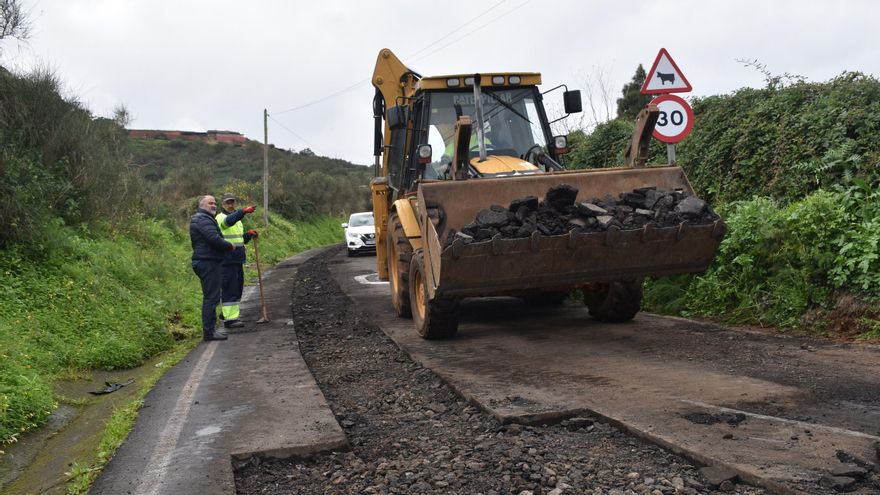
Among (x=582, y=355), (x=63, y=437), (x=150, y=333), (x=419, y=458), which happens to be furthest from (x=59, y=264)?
(x=419, y=458)

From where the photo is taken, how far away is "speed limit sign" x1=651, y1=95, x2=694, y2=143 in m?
9.07

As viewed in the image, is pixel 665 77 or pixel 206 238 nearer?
pixel 665 77

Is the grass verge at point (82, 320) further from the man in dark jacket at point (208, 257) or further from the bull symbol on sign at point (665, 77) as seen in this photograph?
the bull symbol on sign at point (665, 77)

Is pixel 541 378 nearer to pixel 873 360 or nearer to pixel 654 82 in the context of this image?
pixel 873 360

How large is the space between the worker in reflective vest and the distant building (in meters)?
61.0

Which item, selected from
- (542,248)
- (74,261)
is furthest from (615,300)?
(74,261)

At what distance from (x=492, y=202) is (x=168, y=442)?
378 cm

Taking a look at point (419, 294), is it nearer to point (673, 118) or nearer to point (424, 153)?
point (424, 153)

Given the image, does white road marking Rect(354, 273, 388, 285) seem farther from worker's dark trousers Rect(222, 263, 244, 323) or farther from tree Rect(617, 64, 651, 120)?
tree Rect(617, 64, 651, 120)

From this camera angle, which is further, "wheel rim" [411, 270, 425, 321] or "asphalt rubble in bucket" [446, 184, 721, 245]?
"wheel rim" [411, 270, 425, 321]

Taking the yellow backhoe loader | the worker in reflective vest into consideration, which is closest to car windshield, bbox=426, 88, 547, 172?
the yellow backhoe loader

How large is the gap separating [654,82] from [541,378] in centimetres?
462

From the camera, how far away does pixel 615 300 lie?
8.44 metres

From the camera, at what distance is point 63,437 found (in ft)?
19.5
